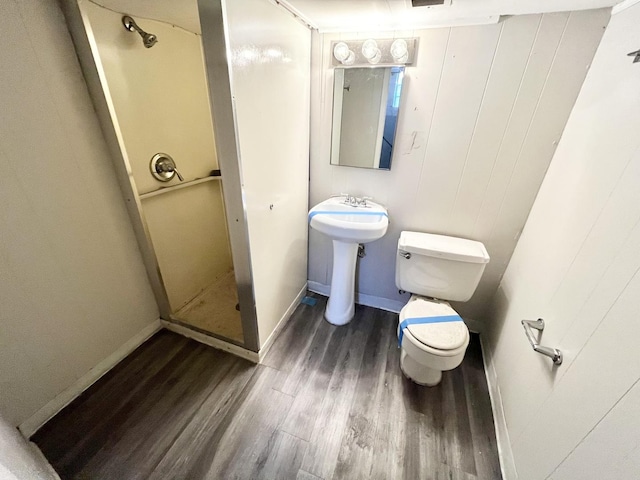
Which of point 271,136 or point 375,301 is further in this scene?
point 375,301

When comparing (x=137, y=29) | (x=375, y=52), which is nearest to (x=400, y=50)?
(x=375, y=52)

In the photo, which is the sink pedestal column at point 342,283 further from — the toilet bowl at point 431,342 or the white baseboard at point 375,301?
the toilet bowl at point 431,342

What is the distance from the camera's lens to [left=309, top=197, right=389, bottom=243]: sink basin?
4.72 feet

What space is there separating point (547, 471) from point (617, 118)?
4.17ft

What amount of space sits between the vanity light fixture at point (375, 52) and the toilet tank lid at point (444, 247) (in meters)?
1.01

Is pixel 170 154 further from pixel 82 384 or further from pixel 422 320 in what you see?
pixel 422 320

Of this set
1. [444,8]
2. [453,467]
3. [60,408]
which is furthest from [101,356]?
[444,8]

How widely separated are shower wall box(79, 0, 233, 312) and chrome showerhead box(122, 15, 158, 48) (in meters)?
0.02

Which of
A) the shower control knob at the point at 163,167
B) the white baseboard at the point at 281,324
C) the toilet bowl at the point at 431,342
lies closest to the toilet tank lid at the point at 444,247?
the toilet bowl at the point at 431,342

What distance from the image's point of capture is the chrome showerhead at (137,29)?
1.28 meters

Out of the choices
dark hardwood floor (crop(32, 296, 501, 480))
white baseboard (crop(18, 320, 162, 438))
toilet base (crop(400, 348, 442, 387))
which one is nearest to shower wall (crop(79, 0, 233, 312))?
white baseboard (crop(18, 320, 162, 438))

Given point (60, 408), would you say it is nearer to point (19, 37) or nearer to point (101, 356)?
point (101, 356)

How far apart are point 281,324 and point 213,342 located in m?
0.47

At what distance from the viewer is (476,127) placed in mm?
1414
